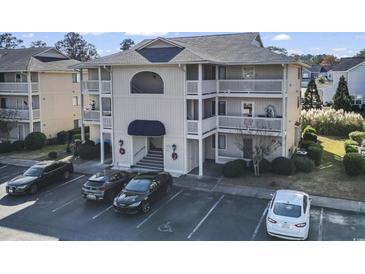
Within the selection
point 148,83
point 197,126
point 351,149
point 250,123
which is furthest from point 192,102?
point 351,149

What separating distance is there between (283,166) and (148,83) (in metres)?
11.1

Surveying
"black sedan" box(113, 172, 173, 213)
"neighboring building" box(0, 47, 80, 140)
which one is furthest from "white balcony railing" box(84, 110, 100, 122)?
"black sedan" box(113, 172, 173, 213)

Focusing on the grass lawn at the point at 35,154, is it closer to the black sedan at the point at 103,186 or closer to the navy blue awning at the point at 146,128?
the navy blue awning at the point at 146,128

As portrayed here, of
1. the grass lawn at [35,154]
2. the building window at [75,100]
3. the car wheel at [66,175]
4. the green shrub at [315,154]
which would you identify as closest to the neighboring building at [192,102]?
the green shrub at [315,154]

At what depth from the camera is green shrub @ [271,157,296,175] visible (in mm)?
23812

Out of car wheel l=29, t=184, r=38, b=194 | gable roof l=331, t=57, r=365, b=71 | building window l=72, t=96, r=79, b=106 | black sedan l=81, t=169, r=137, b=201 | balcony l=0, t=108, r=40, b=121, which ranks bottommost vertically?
car wheel l=29, t=184, r=38, b=194

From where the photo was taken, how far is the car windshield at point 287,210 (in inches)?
611

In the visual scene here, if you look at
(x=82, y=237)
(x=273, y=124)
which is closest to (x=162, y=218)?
(x=82, y=237)

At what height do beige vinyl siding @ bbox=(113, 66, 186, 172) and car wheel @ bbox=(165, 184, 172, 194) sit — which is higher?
beige vinyl siding @ bbox=(113, 66, 186, 172)

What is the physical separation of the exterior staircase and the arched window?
4333 millimetres

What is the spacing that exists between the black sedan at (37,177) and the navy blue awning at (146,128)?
479 centimetres

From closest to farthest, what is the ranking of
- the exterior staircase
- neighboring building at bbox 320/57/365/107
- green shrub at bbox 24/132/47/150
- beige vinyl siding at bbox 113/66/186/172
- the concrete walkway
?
1. the concrete walkway
2. beige vinyl siding at bbox 113/66/186/172
3. the exterior staircase
4. green shrub at bbox 24/132/47/150
5. neighboring building at bbox 320/57/365/107

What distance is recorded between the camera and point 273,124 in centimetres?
2480

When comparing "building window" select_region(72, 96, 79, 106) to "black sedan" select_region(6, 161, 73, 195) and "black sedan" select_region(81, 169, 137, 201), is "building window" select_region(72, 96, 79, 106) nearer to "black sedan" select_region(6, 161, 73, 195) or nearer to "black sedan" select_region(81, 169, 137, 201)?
"black sedan" select_region(6, 161, 73, 195)
